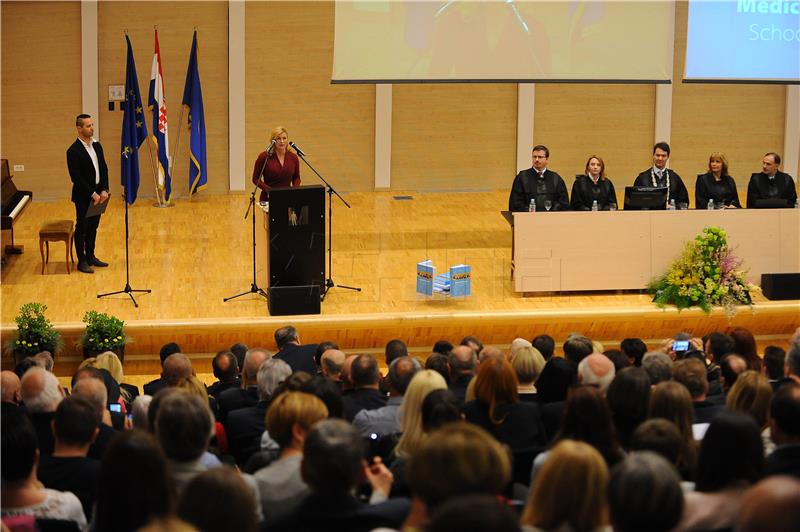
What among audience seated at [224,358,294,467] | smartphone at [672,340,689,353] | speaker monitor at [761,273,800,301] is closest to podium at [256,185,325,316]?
smartphone at [672,340,689,353]

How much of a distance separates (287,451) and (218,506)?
1.17m

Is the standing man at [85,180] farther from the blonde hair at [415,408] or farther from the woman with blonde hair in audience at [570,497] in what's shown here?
the woman with blonde hair in audience at [570,497]

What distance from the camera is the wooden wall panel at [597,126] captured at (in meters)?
15.2

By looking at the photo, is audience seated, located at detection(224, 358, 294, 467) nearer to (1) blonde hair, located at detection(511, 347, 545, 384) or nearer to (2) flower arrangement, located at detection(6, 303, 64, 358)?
(1) blonde hair, located at detection(511, 347, 545, 384)

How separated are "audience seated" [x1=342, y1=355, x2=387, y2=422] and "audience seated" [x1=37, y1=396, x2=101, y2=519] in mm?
1475

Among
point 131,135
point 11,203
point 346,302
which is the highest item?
point 131,135

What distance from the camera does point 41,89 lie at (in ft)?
45.3

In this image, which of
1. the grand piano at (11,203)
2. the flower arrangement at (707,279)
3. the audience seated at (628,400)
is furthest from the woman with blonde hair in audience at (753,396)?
the grand piano at (11,203)

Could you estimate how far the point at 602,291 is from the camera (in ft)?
33.5

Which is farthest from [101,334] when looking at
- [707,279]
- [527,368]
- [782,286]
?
[782,286]

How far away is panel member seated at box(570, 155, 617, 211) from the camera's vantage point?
417 inches

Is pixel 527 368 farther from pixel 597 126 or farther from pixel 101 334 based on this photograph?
pixel 597 126

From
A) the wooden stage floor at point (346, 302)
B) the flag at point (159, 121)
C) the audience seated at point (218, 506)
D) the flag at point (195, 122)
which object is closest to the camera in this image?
the audience seated at point (218, 506)

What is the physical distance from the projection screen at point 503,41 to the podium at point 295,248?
2.43 m
